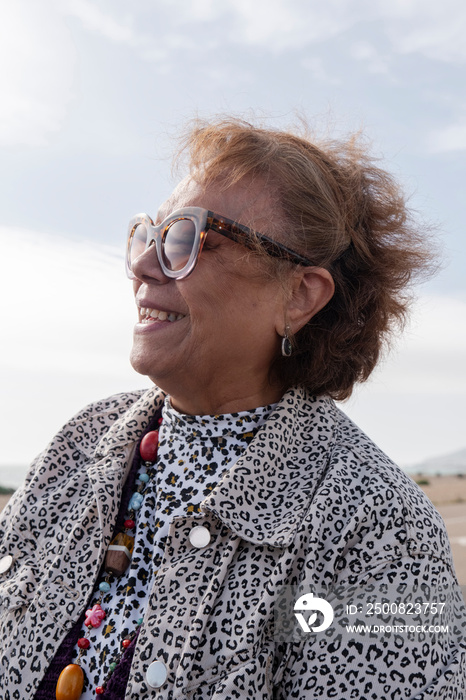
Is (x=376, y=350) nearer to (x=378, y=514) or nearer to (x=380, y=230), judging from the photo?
(x=380, y=230)

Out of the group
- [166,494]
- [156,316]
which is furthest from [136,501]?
[156,316]

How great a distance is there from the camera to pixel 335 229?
272 centimetres

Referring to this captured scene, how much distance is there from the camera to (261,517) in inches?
89.0

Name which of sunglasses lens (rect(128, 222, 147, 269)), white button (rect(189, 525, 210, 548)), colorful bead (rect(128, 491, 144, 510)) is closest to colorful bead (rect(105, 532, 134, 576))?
colorful bead (rect(128, 491, 144, 510))

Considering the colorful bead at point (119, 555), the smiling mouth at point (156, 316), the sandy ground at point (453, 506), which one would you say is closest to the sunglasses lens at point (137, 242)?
the smiling mouth at point (156, 316)

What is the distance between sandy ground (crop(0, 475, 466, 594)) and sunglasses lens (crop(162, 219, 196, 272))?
427 cm

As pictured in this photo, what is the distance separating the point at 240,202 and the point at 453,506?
A: 14557 mm

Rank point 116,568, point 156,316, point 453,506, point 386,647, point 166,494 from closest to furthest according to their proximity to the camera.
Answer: point 386,647, point 116,568, point 166,494, point 156,316, point 453,506

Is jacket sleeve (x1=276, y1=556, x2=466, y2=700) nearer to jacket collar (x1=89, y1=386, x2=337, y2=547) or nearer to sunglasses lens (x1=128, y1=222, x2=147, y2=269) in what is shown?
jacket collar (x1=89, y1=386, x2=337, y2=547)

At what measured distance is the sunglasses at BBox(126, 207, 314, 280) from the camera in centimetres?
A: 251

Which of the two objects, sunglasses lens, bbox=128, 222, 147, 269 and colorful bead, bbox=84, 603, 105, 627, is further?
sunglasses lens, bbox=128, 222, 147, 269

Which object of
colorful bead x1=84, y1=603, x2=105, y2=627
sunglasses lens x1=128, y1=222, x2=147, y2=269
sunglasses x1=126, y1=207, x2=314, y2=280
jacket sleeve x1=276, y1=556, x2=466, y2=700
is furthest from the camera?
sunglasses lens x1=128, y1=222, x2=147, y2=269

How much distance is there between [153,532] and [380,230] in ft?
5.37

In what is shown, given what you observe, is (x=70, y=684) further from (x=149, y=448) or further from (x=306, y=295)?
(x=306, y=295)
